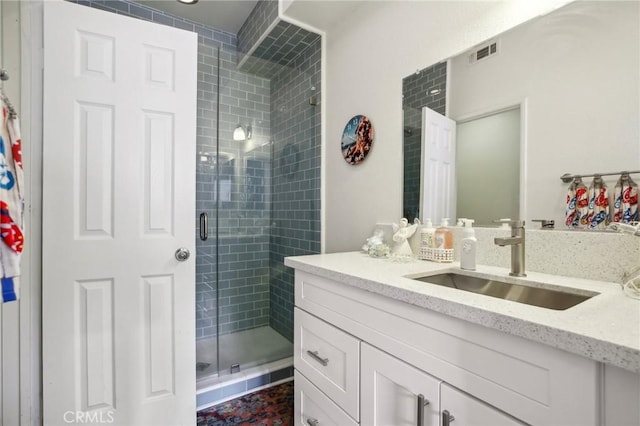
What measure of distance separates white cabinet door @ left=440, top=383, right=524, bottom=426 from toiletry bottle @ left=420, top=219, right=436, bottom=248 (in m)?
0.70

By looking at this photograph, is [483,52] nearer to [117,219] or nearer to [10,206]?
[10,206]

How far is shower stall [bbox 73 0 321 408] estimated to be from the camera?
2.15m

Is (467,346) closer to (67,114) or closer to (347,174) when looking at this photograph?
(347,174)

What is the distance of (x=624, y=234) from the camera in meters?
0.88

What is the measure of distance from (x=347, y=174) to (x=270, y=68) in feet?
4.00

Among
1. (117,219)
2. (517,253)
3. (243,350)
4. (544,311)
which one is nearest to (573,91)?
(517,253)

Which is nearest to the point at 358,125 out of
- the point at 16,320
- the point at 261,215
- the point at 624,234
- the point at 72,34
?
the point at 261,215

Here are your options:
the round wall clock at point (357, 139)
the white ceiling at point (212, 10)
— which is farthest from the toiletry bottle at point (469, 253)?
the white ceiling at point (212, 10)

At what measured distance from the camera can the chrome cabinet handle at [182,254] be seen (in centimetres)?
152

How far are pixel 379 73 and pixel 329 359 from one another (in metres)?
1.53

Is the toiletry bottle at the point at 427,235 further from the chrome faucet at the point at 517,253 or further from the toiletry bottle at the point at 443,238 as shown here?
the chrome faucet at the point at 517,253

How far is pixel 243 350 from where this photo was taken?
2178 millimetres

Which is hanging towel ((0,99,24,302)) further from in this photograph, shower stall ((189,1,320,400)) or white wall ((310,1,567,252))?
white wall ((310,1,567,252))

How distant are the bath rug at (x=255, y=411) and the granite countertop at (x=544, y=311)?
3.50 ft
